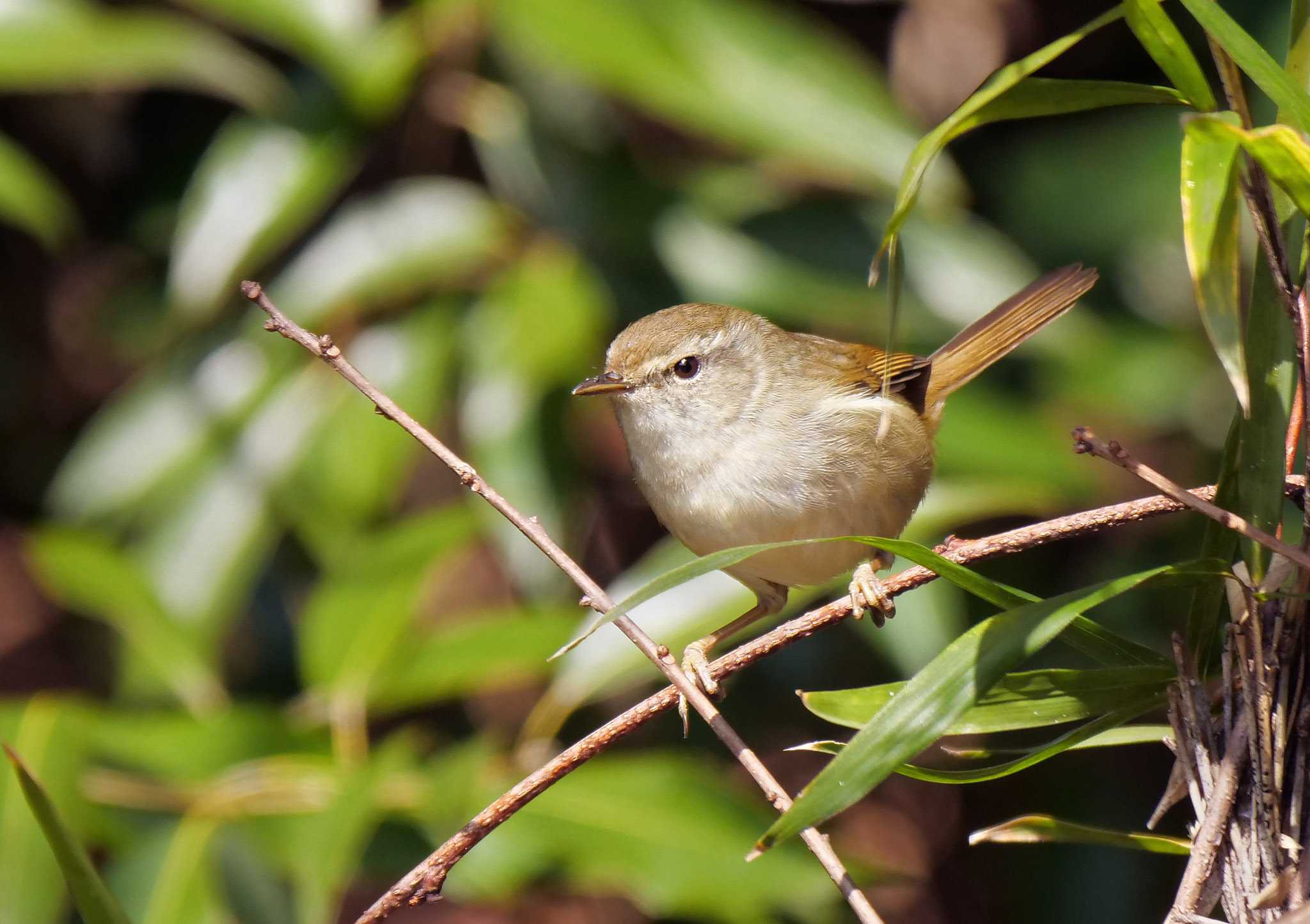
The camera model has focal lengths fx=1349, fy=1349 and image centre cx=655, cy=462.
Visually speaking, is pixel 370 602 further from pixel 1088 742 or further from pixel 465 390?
pixel 1088 742

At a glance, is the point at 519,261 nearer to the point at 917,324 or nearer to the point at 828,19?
the point at 917,324

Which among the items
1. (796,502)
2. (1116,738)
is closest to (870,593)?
(796,502)

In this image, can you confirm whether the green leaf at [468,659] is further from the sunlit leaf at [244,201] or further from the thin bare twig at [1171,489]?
the thin bare twig at [1171,489]

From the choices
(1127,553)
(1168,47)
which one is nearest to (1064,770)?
(1127,553)

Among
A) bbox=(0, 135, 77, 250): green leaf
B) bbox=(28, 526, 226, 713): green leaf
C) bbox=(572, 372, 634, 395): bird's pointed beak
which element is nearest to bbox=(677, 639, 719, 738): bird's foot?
bbox=(572, 372, 634, 395): bird's pointed beak

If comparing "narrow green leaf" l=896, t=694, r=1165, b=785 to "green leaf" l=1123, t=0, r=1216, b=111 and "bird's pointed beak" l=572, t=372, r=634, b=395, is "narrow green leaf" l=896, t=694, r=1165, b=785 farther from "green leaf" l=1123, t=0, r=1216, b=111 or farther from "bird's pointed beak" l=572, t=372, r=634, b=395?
"bird's pointed beak" l=572, t=372, r=634, b=395
